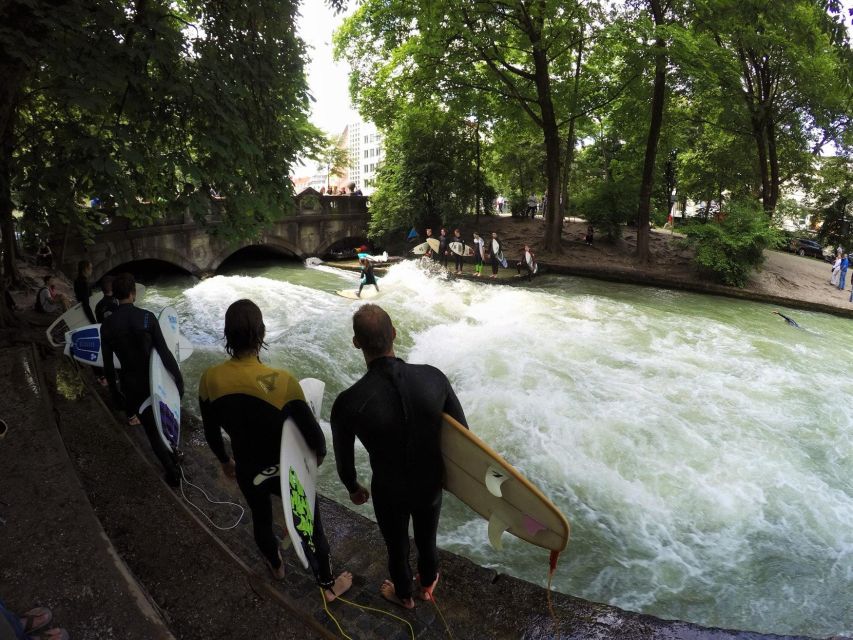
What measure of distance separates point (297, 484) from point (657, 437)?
5.23 metres

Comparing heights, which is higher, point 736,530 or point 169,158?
point 169,158

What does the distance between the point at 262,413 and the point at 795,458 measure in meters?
6.49

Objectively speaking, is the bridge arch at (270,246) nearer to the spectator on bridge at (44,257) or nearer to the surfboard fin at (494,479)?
the spectator on bridge at (44,257)

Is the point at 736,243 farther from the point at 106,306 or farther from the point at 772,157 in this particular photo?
the point at 106,306

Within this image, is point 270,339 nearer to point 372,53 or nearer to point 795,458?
point 795,458

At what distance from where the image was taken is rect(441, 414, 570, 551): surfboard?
225 centimetres

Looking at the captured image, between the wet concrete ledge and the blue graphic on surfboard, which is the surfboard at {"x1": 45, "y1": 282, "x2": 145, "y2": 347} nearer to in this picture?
the wet concrete ledge

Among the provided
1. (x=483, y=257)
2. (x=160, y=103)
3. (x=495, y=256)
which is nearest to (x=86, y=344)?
(x=160, y=103)

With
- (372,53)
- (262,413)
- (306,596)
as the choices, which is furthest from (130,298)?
(372,53)

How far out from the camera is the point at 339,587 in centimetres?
279

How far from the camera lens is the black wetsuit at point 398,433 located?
2.17 meters

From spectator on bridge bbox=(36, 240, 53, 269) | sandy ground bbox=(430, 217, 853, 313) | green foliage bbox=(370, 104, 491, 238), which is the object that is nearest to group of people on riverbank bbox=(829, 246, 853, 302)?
sandy ground bbox=(430, 217, 853, 313)

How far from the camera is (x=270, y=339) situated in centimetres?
1020

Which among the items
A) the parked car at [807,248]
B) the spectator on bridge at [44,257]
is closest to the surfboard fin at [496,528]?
the spectator on bridge at [44,257]
